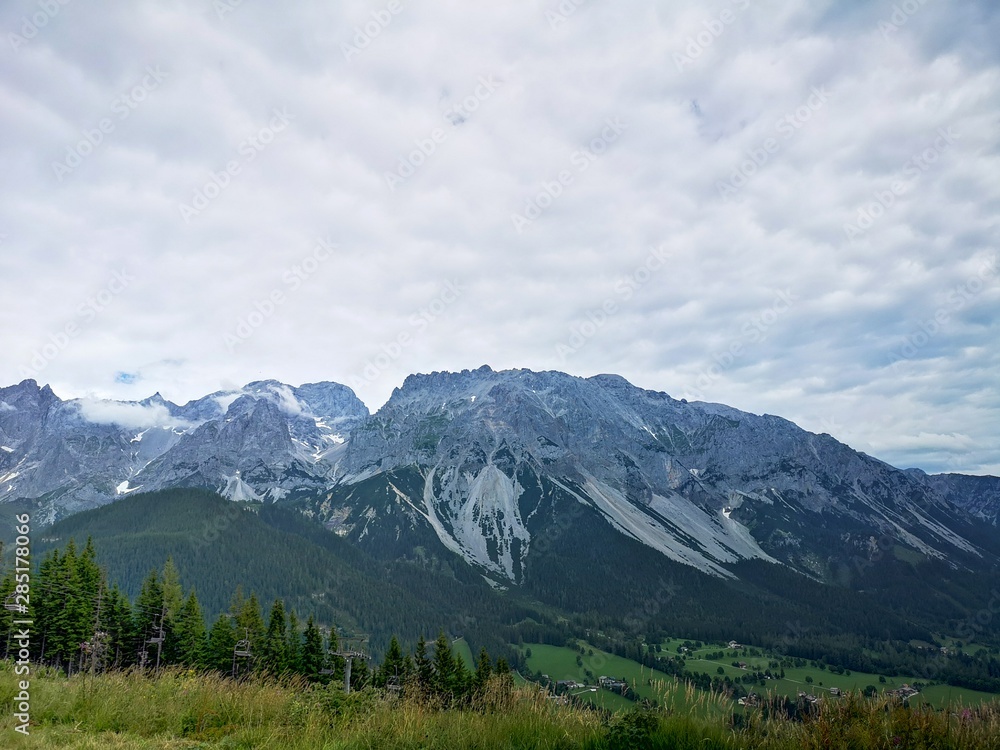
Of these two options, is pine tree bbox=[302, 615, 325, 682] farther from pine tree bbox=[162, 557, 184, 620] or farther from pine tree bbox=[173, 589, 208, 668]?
pine tree bbox=[162, 557, 184, 620]

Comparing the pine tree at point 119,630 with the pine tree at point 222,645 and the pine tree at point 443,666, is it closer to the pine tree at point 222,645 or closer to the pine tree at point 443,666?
the pine tree at point 222,645

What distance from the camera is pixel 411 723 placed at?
908 centimetres

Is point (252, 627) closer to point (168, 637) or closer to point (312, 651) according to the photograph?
point (312, 651)

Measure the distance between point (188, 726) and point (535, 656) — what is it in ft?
612

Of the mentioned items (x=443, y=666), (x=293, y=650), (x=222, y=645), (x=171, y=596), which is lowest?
(x=443, y=666)

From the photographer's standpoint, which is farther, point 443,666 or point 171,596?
point 171,596

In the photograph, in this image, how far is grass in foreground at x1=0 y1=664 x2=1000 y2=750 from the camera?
7730mm

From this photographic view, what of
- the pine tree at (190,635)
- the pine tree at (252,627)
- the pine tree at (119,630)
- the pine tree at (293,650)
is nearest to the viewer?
the pine tree at (119,630)

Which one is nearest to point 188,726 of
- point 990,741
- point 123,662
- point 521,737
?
point 521,737

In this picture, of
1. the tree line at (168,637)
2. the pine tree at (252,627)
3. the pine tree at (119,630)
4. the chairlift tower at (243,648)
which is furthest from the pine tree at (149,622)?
the chairlift tower at (243,648)

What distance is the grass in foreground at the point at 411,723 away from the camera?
25.4 feet

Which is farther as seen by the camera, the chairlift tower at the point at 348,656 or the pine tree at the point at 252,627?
the pine tree at the point at 252,627

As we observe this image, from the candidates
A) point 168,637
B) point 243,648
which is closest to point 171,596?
point 168,637

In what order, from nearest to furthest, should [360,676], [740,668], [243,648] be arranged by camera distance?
[360,676] < [243,648] < [740,668]
